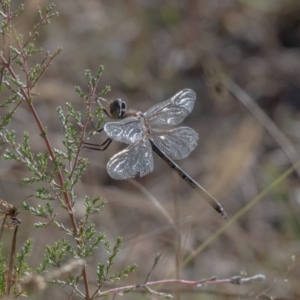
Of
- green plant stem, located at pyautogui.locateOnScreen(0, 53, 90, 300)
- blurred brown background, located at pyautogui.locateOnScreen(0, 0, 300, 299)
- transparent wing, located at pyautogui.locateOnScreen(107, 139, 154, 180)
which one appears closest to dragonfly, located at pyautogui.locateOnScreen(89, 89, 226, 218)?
transparent wing, located at pyautogui.locateOnScreen(107, 139, 154, 180)

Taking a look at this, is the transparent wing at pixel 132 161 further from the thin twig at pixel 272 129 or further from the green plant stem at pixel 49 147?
A: the thin twig at pixel 272 129

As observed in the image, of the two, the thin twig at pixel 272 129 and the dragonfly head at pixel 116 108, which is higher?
the thin twig at pixel 272 129

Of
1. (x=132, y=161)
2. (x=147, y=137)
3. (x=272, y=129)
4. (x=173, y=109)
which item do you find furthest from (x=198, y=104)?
(x=132, y=161)

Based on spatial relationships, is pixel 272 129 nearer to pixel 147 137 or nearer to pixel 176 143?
pixel 176 143

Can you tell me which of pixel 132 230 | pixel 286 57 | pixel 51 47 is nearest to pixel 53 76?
pixel 51 47

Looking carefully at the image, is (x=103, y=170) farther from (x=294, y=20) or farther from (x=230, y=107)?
(x=294, y=20)

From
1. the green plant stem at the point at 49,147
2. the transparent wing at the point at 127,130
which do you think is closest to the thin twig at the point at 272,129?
the transparent wing at the point at 127,130
